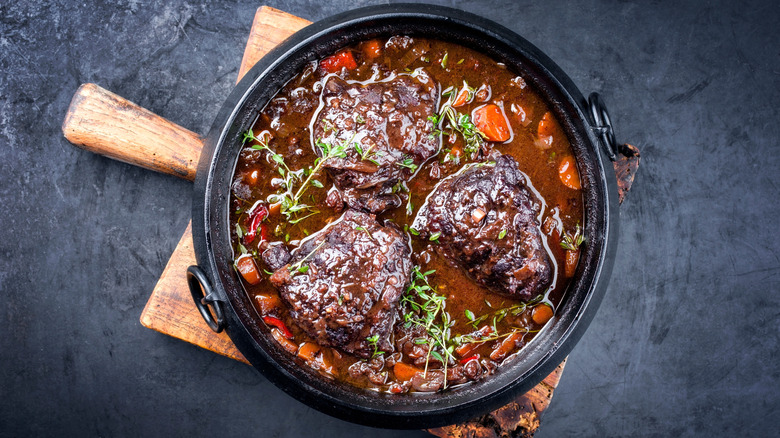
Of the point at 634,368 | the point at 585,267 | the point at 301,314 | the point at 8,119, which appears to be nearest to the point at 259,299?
the point at 301,314

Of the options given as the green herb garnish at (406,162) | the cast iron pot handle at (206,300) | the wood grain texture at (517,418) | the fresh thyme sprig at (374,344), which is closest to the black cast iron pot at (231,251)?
the cast iron pot handle at (206,300)

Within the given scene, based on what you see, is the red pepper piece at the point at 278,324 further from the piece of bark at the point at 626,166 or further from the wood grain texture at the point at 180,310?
the piece of bark at the point at 626,166

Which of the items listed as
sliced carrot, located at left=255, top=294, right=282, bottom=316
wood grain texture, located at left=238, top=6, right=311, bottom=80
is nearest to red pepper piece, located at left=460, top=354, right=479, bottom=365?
sliced carrot, located at left=255, top=294, right=282, bottom=316

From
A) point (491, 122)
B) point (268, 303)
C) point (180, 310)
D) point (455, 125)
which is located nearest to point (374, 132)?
point (455, 125)

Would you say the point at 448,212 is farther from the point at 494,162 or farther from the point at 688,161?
the point at 688,161

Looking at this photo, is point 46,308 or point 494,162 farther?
point 46,308

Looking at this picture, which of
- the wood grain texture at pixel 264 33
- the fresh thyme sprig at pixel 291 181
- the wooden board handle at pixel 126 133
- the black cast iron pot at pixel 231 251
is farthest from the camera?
the wood grain texture at pixel 264 33
